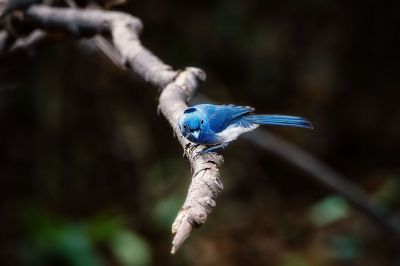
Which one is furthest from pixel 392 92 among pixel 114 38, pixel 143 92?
pixel 114 38

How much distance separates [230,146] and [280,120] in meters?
3.36

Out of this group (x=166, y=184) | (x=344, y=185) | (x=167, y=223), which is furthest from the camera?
(x=166, y=184)

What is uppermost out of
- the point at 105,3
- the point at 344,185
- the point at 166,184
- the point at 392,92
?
the point at 392,92

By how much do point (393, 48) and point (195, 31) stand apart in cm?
183

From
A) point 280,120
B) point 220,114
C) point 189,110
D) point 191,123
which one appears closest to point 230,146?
point 280,120

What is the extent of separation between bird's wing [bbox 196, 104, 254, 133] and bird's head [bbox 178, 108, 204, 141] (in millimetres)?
144

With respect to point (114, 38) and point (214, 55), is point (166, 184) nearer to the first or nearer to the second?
point (214, 55)

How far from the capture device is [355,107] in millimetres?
6359

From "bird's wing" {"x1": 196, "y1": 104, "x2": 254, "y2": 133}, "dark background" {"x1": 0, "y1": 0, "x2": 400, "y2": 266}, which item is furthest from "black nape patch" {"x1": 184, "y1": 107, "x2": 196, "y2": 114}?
"dark background" {"x1": 0, "y1": 0, "x2": 400, "y2": 266}

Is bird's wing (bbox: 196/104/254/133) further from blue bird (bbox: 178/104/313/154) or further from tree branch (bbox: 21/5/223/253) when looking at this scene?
tree branch (bbox: 21/5/223/253)

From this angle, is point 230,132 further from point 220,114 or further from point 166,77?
point 166,77

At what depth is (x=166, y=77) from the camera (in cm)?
199

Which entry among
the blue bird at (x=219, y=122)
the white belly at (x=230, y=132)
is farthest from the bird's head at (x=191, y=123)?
the white belly at (x=230, y=132)

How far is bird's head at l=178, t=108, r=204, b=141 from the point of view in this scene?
1905 mm
